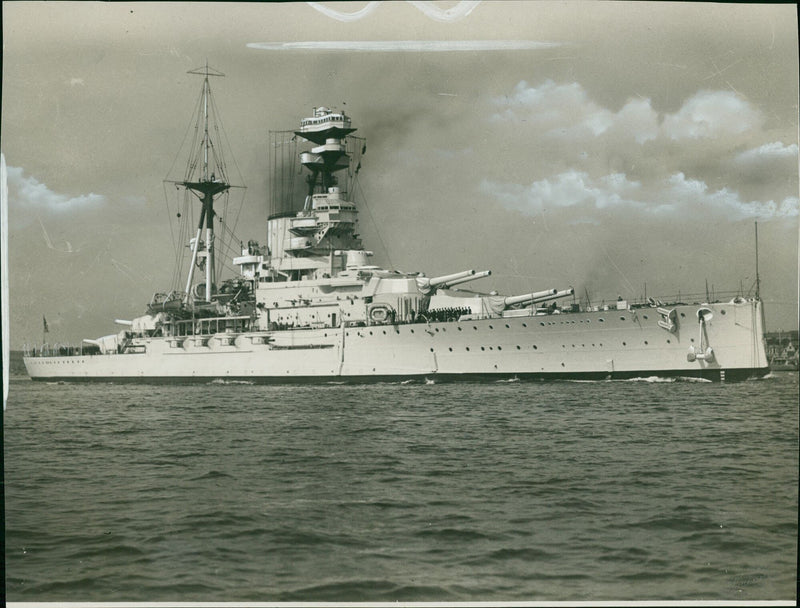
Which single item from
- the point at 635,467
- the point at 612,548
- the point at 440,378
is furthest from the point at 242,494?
the point at 440,378

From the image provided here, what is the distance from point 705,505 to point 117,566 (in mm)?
8026

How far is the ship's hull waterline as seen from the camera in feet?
85.6

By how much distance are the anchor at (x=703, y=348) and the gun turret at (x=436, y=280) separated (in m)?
7.78

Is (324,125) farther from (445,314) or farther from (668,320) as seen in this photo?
(668,320)

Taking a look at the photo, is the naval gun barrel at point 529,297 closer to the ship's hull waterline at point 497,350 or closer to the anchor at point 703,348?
the ship's hull waterline at point 497,350

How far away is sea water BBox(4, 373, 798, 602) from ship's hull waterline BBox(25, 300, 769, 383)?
28.6 ft

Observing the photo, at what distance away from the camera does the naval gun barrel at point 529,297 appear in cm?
2783

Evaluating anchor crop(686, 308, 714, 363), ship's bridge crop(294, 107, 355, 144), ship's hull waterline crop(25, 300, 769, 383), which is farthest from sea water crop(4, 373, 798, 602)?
ship's hull waterline crop(25, 300, 769, 383)

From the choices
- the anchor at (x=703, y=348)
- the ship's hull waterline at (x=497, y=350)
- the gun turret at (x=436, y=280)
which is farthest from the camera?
the gun turret at (x=436, y=280)

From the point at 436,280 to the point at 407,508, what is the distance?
19153 mm

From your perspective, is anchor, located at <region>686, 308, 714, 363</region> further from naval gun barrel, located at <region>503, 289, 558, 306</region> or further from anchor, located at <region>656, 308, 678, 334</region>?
naval gun barrel, located at <region>503, 289, 558, 306</region>

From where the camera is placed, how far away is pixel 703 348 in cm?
2614

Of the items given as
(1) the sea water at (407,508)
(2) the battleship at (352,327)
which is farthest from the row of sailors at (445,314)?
(1) the sea water at (407,508)

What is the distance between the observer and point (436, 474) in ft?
42.2
